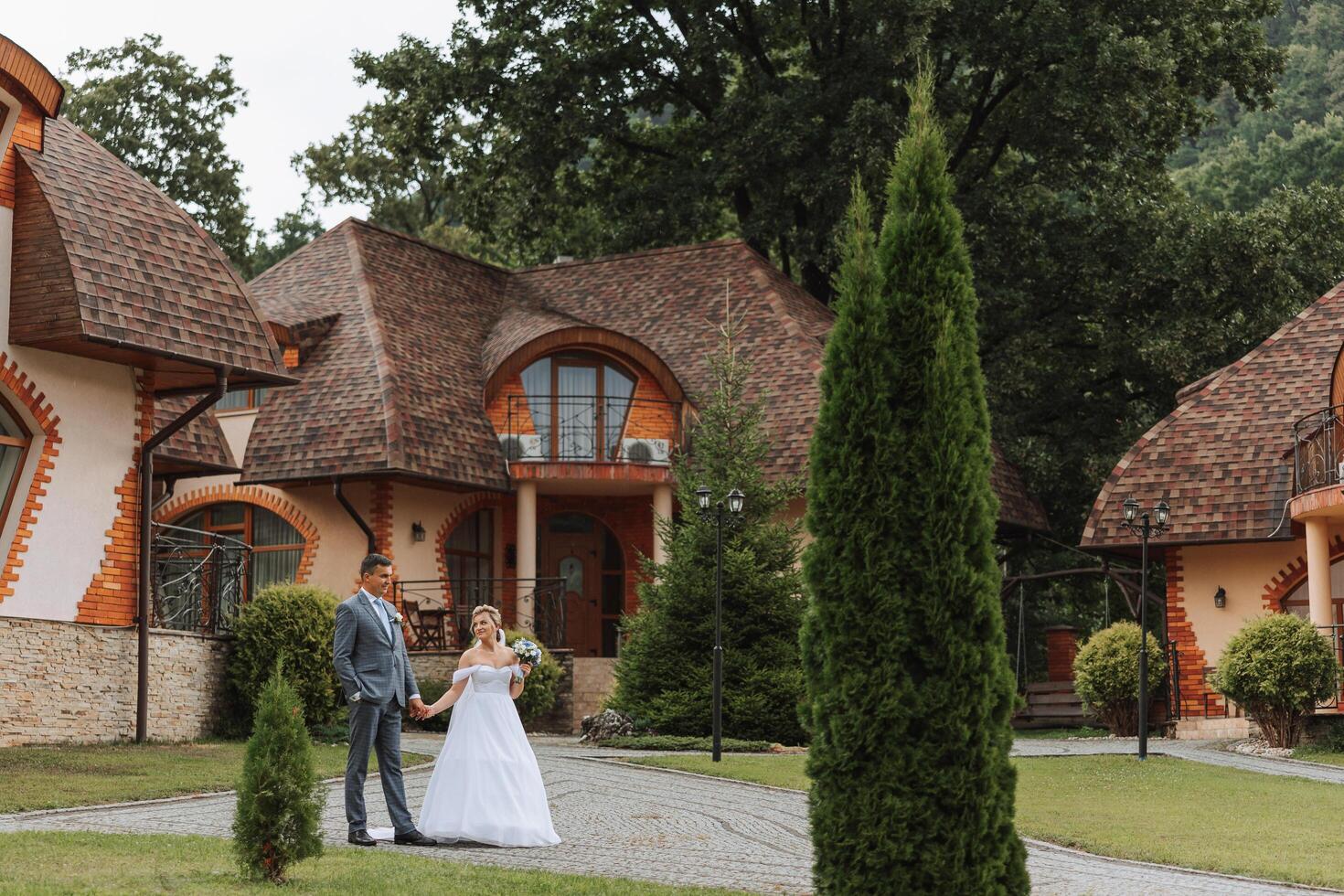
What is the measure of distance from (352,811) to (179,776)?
4295mm

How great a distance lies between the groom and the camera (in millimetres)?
11672

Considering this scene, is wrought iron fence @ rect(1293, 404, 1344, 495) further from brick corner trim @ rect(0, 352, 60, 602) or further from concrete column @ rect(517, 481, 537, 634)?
brick corner trim @ rect(0, 352, 60, 602)

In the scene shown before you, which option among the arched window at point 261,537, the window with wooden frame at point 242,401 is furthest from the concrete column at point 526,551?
the window with wooden frame at point 242,401

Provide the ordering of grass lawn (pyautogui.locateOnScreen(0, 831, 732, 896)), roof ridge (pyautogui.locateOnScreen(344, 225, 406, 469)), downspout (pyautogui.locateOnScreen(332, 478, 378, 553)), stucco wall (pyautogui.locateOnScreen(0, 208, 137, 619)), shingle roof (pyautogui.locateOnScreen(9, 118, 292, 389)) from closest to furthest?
grass lawn (pyautogui.locateOnScreen(0, 831, 732, 896)) → shingle roof (pyautogui.locateOnScreen(9, 118, 292, 389)) → stucco wall (pyautogui.locateOnScreen(0, 208, 137, 619)) → roof ridge (pyautogui.locateOnScreen(344, 225, 406, 469)) → downspout (pyautogui.locateOnScreen(332, 478, 378, 553))

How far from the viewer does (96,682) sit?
18.2 m

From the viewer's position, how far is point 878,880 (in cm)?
811

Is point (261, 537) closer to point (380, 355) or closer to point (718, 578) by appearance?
point (380, 355)

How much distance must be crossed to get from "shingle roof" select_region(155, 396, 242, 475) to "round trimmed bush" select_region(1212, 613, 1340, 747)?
1357 cm

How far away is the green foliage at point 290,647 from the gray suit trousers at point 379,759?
775 cm

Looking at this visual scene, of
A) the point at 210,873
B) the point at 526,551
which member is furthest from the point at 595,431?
the point at 210,873

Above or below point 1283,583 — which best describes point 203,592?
below

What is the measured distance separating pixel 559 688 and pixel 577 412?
5.45 meters

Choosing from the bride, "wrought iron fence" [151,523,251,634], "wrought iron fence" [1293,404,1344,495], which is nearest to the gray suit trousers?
the bride

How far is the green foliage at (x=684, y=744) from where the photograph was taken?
2055cm
